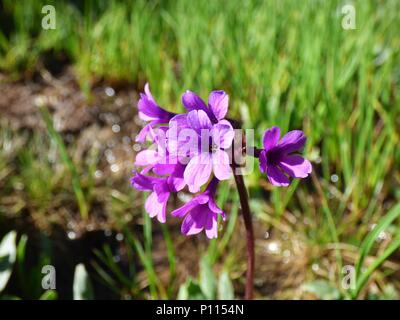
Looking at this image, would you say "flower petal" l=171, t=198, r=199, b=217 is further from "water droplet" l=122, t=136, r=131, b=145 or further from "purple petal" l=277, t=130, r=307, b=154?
"water droplet" l=122, t=136, r=131, b=145

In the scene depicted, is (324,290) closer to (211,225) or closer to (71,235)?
(211,225)

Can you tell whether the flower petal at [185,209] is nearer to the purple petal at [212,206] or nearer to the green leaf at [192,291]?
the purple petal at [212,206]

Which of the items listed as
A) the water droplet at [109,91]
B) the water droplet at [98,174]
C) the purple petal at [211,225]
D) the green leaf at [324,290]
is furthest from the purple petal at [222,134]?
the water droplet at [109,91]

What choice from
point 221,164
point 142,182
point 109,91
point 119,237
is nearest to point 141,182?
point 142,182
